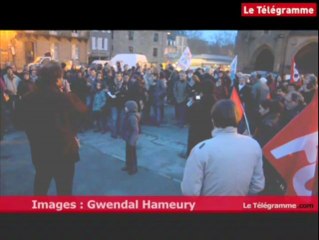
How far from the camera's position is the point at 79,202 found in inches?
102

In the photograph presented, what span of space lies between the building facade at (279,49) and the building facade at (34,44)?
1.26 metres

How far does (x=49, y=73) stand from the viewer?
2482 millimetres

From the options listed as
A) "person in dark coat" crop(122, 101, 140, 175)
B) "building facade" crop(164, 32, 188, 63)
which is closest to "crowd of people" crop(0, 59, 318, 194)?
"person in dark coat" crop(122, 101, 140, 175)

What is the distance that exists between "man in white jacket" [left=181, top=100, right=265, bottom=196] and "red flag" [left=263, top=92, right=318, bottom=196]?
0.41m

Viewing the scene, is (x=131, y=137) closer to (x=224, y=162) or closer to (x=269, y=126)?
(x=224, y=162)

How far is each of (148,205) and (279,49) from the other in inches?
66.8

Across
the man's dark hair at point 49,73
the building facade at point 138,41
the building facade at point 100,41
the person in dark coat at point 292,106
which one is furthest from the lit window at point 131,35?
the person in dark coat at point 292,106

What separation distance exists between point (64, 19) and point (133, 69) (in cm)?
65

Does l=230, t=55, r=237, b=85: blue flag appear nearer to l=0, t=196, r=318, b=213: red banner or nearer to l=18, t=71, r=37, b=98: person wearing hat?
l=0, t=196, r=318, b=213: red banner

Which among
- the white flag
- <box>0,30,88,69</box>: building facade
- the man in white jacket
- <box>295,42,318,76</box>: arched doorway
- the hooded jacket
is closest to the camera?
the man in white jacket

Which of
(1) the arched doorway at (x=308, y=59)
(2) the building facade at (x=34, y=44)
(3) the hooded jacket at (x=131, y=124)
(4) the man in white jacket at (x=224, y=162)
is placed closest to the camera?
(4) the man in white jacket at (x=224, y=162)

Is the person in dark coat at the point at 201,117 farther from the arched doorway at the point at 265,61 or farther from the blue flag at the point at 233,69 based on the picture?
the arched doorway at the point at 265,61

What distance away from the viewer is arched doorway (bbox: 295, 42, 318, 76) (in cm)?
252

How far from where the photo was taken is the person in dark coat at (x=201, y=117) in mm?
2506
